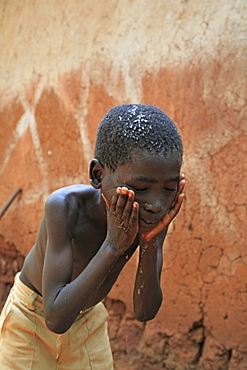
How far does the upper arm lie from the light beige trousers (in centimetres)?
38

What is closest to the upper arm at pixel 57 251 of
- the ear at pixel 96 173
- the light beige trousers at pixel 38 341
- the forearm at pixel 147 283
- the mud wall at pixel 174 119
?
the ear at pixel 96 173

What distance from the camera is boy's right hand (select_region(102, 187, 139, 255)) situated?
1.42m

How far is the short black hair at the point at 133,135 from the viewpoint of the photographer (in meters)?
1.48

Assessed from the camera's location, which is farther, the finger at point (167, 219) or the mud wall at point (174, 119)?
the mud wall at point (174, 119)

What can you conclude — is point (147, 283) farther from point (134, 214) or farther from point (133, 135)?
point (133, 135)

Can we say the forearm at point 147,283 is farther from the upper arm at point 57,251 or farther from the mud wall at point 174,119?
the mud wall at point 174,119

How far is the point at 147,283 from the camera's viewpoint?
174cm

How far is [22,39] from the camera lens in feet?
13.0

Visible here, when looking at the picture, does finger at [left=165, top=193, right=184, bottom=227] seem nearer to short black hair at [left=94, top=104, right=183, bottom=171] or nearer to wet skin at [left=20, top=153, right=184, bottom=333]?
wet skin at [left=20, top=153, right=184, bottom=333]

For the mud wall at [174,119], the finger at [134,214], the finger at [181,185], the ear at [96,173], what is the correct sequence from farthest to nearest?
the mud wall at [174,119]
the ear at [96,173]
the finger at [181,185]
the finger at [134,214]

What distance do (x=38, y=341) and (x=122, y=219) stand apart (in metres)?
0.79

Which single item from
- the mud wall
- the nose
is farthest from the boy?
the mud wall

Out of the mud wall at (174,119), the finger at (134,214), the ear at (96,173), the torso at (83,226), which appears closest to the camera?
the finger at (134,214)

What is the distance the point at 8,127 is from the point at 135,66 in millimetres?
1421
